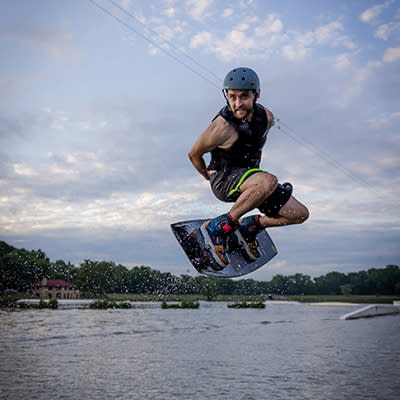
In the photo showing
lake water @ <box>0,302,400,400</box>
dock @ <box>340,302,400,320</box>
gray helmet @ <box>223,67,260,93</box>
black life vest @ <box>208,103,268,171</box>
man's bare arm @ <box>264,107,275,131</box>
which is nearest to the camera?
gray helmet @ <box>223,67,260,93</box>

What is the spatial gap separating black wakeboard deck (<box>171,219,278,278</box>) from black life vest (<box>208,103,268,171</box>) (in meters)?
0.99

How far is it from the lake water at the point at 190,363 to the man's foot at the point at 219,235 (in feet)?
131

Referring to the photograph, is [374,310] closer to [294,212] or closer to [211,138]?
[294,212]

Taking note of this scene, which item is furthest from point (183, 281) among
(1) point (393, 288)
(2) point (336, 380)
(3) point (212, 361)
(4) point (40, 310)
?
(1) point (393, 288)

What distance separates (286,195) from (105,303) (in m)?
148

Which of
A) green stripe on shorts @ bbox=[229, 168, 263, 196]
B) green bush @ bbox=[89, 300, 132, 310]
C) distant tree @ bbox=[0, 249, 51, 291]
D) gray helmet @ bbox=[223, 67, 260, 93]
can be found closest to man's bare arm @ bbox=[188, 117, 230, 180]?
gray helmet @ bbox=[223, 67, 260, 93]

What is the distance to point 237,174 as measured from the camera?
479 centimetres

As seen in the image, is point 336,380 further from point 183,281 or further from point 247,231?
point 247,231

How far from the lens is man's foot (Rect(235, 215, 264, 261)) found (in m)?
5.66

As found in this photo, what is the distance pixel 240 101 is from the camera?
14.2 ft

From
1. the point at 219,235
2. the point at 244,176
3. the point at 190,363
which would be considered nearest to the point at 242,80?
the point at 244,176

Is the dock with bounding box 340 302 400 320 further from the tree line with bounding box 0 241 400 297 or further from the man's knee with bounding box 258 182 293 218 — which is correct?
the man's knee with bounding box 258 182 293 218

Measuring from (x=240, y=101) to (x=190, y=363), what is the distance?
6163 cm

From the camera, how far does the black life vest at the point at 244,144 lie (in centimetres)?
446
